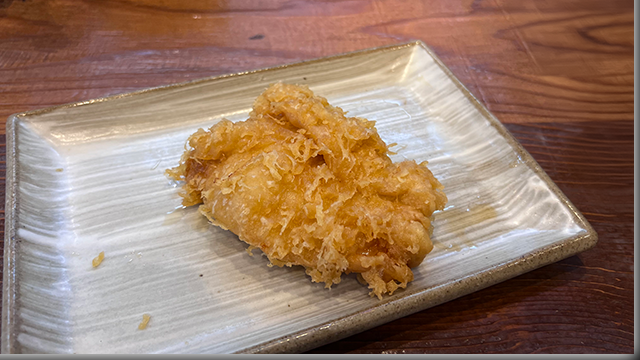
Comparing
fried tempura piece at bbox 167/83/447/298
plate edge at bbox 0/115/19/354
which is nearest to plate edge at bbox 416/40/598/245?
fried tempura piece at bbox 167/83/447/298

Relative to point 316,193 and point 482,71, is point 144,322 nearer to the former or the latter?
point 316,193

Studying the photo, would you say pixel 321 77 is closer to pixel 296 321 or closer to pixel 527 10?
pixel 296 321

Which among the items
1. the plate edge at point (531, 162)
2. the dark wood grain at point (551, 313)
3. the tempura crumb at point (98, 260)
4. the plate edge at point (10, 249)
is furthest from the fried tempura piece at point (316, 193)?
the plate edge at point (10, 249)

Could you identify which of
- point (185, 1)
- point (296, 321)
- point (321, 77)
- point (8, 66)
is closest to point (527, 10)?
point (321, 77)

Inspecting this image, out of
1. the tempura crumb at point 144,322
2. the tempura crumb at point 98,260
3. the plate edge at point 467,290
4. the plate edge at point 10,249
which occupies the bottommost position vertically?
the plate edge at point 467,290

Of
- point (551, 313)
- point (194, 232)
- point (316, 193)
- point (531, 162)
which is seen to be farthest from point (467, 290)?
point (194, 232)

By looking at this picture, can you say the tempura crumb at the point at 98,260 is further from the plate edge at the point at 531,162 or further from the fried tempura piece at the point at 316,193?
the plate edge at the point at 531,162

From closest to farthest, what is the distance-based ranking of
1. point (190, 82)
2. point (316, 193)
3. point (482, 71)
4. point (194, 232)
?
point (316, 193)
point (194, 232)
point (190, 82)
point (482, 71)
